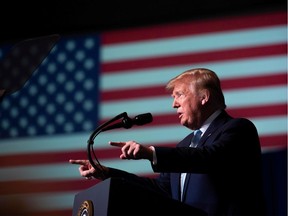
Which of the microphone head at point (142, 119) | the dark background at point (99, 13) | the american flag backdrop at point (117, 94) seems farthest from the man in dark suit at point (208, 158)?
the dark background at point (99, 13)

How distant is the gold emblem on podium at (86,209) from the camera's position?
4.47 ft

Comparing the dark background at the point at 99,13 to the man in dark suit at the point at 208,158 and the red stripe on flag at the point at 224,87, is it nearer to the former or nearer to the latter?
the red stripe on flag at the point at 224,87

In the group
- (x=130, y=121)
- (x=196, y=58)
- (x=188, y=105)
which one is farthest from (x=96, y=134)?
(x=196, y=58)

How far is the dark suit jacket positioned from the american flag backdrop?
119 cm

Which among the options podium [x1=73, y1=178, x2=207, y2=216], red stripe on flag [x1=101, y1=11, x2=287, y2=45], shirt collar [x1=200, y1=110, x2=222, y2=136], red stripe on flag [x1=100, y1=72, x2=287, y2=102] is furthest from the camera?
red stripe on flag [x1=101, y1=11, x2=287, y2=45]

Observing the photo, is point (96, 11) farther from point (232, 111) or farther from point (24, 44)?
point (24, 44)

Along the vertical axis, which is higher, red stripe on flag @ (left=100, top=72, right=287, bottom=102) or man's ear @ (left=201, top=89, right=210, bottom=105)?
man's ear @ (left=201, top=89, right=210, bottom=105)

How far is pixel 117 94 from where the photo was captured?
3137 mm

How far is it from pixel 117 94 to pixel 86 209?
178cm

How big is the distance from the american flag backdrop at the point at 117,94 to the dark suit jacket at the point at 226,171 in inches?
46.7

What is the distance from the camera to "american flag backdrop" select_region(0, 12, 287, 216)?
113 inches

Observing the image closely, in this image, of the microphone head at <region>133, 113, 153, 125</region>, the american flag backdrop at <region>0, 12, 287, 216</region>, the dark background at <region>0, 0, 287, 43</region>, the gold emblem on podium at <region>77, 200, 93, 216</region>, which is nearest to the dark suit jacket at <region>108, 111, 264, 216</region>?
the microphone head at <region>133, 113, 153, 125</region>

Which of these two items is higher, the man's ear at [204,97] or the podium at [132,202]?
the man's ear at [204,97]

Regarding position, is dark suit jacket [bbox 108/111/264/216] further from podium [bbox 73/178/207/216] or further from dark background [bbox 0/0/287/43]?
dark background [bbox 0/0/287/43]
